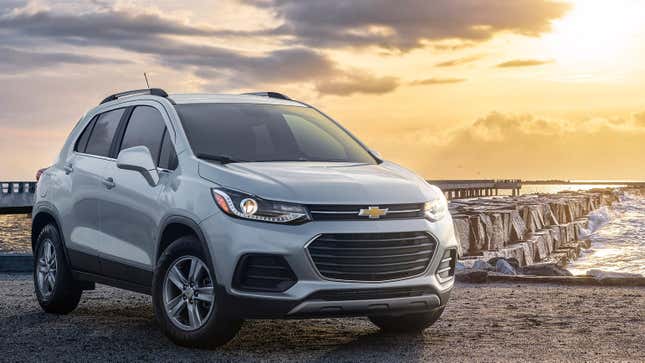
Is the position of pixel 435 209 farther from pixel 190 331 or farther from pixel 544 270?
pixel 544 270

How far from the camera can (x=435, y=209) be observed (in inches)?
273

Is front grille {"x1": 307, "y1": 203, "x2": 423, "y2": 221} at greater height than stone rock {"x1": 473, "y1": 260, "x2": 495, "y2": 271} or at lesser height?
greater

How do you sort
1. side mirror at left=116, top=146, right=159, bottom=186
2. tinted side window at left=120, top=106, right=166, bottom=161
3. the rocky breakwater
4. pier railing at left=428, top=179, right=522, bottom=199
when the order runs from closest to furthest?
side mirror at left=116, top=146, right=159, bottom=186 → tinted side window at left=120, top=106, right=166, bottom=161 → the rocky breakwater → pier railing at left=428, top=179, right=522, bottom=199

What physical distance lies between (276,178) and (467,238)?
16390 millimetres

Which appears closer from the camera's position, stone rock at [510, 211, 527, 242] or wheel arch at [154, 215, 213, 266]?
wheel arch at [154, 215, 213, 266]

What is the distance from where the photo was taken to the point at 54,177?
9.19m

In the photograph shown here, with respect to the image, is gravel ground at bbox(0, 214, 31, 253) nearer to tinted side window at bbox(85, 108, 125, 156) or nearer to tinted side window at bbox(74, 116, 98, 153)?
tinted side window at bbox(74, 116, 98, 153)

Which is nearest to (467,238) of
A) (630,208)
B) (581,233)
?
(581,233)

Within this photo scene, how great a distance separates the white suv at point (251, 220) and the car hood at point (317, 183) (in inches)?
0.5

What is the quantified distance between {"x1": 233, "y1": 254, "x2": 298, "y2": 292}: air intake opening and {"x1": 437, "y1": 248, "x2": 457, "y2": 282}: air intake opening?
46.8 inches

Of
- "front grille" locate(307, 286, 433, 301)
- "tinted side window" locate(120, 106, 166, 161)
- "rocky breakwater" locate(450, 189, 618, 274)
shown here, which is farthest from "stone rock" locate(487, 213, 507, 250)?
"front grille" locate(307, 286, 433, 301)

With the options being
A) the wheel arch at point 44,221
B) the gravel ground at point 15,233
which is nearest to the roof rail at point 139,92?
the wheel arch at point 44,221

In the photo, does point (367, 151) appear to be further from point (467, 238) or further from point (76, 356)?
point (467, 238)

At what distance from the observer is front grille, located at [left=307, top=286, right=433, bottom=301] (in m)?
6.37
